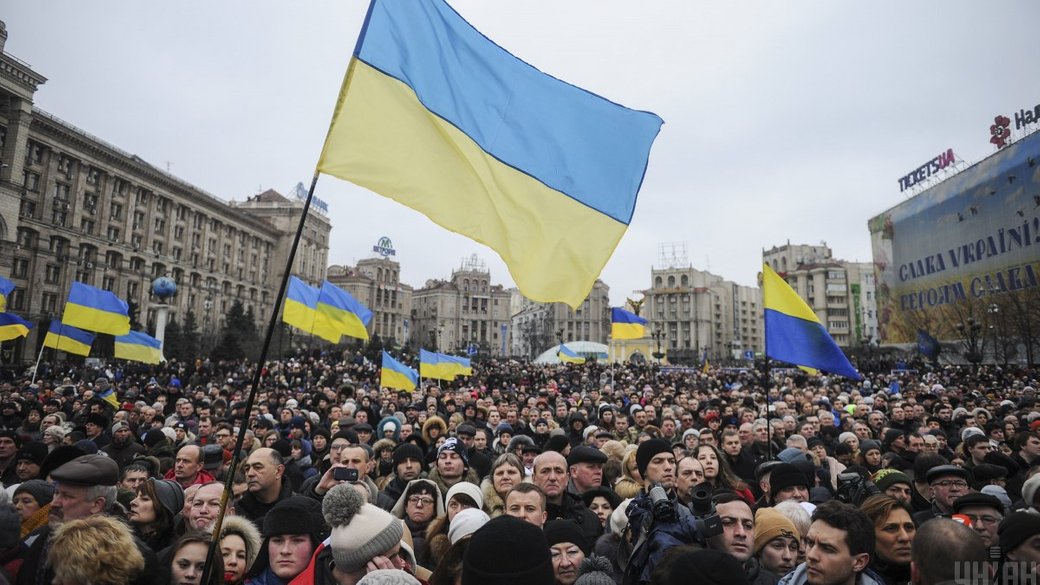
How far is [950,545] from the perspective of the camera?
263cm

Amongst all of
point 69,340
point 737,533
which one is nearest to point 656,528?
point 737,533

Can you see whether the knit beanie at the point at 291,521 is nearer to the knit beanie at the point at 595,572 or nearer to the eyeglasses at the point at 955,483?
the knit beanie at the point at 595,572

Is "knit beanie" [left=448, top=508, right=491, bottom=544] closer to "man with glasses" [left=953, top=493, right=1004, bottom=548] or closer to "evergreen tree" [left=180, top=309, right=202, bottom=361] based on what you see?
"man with glasses" [left=953, top=493, right=1004, bottom=548]

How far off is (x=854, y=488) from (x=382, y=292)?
115 metres

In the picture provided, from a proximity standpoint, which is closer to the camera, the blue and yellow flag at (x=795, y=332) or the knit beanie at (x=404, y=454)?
the knit beanie at (x=404, y=454)

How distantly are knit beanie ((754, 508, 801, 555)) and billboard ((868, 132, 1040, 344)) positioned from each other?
42.5m

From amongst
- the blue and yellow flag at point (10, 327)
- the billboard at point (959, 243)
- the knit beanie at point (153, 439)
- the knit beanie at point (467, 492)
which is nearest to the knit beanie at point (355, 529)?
the knit beanie at point (467, 492)

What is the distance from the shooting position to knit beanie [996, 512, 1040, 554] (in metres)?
2.99

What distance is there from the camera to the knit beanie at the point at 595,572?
281 cm

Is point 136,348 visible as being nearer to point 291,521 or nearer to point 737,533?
point 291,521

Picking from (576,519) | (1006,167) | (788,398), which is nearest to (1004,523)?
(576,519)

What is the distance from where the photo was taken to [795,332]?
26.0 feet

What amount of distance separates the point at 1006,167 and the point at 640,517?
1835 inches

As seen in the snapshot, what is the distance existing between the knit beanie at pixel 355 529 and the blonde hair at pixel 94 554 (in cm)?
94
